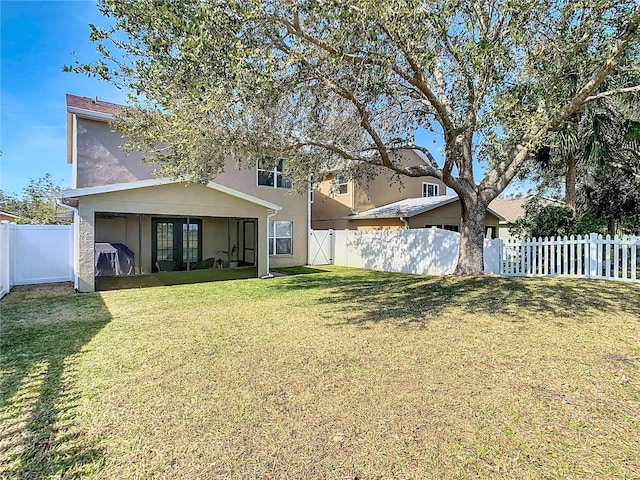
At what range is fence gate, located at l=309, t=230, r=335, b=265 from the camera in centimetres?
1752

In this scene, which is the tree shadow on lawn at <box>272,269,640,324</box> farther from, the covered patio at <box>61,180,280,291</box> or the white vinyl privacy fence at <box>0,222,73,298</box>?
the white vinyl privacy fence at <box>0,222,73,298</box>

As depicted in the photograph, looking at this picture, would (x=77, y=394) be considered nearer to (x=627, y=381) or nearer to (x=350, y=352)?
(x=350, y=352)

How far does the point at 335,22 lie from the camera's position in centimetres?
653

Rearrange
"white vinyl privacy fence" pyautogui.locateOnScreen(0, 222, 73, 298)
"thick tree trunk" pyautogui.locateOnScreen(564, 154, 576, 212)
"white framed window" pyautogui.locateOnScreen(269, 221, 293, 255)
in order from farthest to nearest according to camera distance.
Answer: "white framed window" pyautogui.locateOnScreen(269, 221, 293, 255), "thick tree trunk" pyautogui.locateOnScreen(564, 154, 576, 212), "white vinyl privacy fence" pyautogui.locateOnScreen(0, 222, 73, 298)

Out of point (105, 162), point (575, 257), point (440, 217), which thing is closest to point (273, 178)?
point (105, 162)

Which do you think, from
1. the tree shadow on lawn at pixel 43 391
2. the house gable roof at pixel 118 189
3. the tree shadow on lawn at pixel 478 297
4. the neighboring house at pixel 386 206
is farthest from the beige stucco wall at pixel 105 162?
the neighboring house at pixel 386 206

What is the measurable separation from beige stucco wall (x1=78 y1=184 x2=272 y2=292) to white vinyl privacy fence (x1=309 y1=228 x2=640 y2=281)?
17.2 feet

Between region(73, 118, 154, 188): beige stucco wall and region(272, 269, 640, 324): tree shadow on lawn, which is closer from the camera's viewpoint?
region(272, 269, 640, 324): tree shadow on lawn

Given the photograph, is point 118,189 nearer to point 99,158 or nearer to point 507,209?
point 99,158

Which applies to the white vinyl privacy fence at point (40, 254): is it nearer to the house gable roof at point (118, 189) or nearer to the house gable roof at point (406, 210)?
the house gable roof at point (118, 189)

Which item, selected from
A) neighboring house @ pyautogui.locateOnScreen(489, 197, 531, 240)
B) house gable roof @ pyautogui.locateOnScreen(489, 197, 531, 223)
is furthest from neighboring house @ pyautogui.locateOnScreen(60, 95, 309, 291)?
house gable roof @ pyautogui.locateOnScreen(489, 197, 531, 223)

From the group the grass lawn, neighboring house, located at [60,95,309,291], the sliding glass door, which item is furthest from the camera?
the sliding glass door

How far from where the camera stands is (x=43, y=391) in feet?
12.2

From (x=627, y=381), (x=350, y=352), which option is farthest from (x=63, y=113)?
(x=627, y=381)
